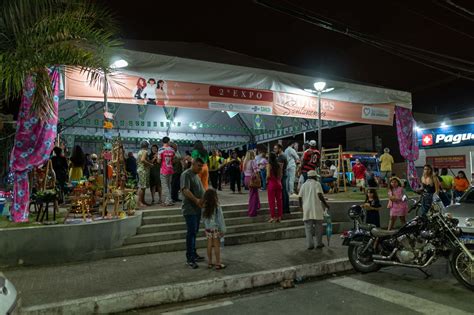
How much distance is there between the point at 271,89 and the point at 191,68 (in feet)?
7.68

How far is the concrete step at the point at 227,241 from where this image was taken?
22.9 ft

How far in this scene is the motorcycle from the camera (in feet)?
17.5

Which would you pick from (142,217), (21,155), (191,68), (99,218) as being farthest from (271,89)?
(21,155)

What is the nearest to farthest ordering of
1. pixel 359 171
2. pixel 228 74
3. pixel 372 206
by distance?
pixel 372 206, pixel 228 74, pixel 359 171

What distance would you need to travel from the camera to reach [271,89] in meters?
9.79

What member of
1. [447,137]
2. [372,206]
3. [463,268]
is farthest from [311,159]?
[447,137]

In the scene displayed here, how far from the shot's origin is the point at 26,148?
657 centimetres

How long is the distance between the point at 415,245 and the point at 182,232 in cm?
465

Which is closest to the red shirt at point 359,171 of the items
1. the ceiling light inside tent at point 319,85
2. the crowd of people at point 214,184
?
the crowd of people at point 214,184

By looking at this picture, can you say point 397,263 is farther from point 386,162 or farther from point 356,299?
point 386,162

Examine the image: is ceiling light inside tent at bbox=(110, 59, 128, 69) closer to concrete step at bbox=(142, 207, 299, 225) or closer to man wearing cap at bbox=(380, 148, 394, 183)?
concrete step at bbox=(142, 207, 299, 225)

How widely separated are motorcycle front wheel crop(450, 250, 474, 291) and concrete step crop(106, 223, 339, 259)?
3871mm

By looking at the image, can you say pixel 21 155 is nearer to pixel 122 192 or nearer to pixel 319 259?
pixel 122 192

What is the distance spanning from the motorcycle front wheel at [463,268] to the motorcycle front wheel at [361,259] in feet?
3.97
